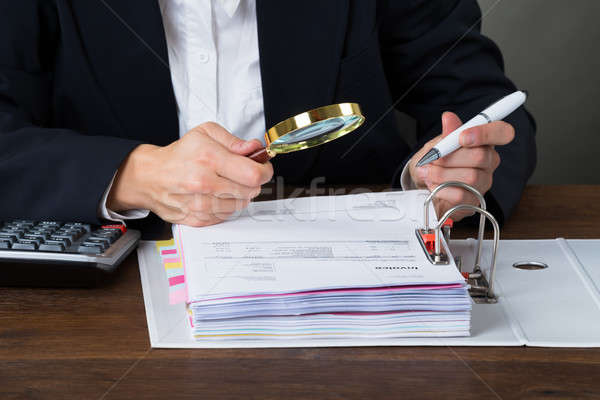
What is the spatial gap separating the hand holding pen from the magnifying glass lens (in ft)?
0.77

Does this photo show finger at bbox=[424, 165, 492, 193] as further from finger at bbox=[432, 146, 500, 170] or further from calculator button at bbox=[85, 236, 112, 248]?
calculator button at bbox=[85, 236, 112, 248]

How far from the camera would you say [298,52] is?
1.61m

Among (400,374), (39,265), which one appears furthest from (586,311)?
(39,265)

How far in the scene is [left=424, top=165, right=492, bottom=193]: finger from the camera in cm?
124

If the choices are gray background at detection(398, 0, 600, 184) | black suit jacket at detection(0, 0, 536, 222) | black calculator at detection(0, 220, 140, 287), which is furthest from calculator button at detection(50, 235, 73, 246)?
gray background at detection(398, 0, 600, 184)

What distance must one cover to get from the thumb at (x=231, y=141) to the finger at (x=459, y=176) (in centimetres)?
37

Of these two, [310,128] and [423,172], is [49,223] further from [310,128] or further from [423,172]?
[423,172]

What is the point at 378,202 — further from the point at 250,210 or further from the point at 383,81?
the point at 383,81

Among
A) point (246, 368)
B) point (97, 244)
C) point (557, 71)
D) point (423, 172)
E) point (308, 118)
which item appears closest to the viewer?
point (246, 368)

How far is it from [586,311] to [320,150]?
94 cm

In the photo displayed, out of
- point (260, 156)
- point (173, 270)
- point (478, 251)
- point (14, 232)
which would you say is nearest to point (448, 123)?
point (478, 251)

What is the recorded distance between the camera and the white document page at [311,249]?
90cm

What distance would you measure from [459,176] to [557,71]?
1851 millimetres

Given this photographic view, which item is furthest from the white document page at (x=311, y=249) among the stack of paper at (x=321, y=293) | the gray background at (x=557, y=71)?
the gray background at (x=557, y=71)
